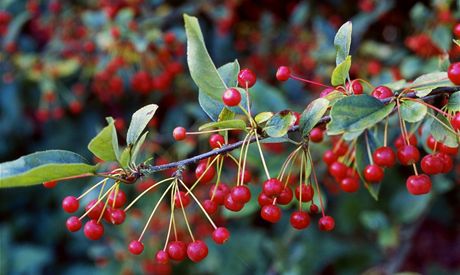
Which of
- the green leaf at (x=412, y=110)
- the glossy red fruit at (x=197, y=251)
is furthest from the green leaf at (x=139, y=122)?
the green leaf at (x=412, y=110)

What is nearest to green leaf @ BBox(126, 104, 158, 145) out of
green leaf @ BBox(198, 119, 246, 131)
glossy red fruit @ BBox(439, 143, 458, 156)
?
green leaf @ BBox(198, 119, 246, 131)

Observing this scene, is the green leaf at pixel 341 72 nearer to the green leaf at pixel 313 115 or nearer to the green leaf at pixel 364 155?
the green leaf at pixel 313 115

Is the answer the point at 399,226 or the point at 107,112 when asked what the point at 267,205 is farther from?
the point at 107,112

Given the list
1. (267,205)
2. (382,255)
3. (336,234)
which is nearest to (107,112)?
(336,234)

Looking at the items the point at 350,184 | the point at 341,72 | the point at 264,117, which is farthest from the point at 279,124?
the point at 350,184

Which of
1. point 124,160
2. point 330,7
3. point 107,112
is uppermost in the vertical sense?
point 124,160

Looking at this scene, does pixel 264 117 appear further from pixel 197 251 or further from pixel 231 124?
pixel 197 251
